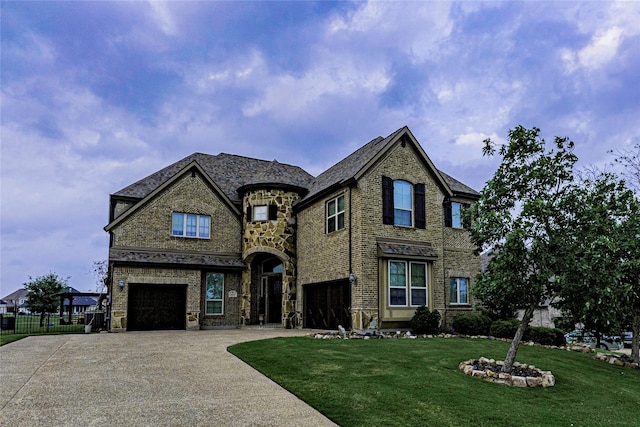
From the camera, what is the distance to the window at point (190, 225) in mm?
22406

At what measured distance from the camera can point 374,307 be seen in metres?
17.8

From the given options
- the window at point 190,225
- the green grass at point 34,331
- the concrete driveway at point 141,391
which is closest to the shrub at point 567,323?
the concrete driveway at point 141,391

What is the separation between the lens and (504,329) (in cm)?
1731

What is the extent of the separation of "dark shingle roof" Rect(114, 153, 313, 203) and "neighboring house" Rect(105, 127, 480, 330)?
0.40 feet

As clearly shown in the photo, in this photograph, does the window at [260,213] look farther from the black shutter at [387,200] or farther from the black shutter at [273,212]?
the black shutter at [387,200]

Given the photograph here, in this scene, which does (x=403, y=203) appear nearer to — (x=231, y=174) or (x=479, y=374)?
(x=479, y=374)

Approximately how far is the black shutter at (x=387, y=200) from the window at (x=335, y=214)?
173 centimetres

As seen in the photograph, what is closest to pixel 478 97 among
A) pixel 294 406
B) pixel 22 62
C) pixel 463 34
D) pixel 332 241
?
pixel 463 34

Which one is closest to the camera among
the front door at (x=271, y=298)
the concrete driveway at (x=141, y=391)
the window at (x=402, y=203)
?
the concrete driveway at (x=141, y=391)

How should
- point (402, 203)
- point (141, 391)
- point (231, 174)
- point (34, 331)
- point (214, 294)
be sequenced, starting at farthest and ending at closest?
point (231, 174) < point (214, 294) < point (34, 331) < point (402, 203) < point (141, 391)

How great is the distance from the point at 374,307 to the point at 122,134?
12592 mm

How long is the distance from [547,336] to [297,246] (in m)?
11.3

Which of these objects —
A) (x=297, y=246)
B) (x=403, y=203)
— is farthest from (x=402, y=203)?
(x=297, y=246)

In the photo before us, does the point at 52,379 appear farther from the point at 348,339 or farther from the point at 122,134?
the point at 122,134
